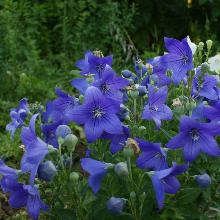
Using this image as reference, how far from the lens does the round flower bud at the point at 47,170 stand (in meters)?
2.03

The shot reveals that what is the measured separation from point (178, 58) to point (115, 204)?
1.94ft

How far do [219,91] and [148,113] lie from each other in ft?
1.10

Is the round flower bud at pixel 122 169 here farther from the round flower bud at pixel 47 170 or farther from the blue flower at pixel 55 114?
the blue flower at pixel 55 114

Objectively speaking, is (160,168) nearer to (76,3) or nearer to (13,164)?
(13,164)

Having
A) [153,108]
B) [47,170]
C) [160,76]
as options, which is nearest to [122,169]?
[47,170]

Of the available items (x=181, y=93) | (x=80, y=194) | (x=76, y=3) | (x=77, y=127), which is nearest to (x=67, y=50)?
→ (x=76, y=3)

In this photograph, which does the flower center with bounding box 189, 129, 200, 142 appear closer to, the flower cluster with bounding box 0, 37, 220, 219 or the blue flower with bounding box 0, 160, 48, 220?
the flower cluster with bounding box 0, 37, 220, 219

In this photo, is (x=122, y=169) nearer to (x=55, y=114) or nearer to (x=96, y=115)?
(x=96, y=115)

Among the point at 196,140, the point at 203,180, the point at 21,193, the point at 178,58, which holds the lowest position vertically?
the point at 21,193

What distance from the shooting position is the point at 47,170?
6.67 feet

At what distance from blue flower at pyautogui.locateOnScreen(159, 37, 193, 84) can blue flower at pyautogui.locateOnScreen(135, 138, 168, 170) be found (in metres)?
0.33

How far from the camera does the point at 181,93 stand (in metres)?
2.56

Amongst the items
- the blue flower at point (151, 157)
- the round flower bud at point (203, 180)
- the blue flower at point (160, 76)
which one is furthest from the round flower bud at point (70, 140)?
the blue flower at point (160, 76)

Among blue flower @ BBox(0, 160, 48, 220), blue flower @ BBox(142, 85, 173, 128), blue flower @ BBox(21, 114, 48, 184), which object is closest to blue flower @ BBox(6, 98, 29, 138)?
blue flower @ BBox(0, 160, 48, 220)
